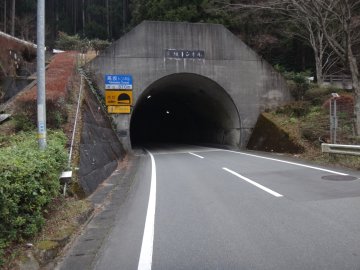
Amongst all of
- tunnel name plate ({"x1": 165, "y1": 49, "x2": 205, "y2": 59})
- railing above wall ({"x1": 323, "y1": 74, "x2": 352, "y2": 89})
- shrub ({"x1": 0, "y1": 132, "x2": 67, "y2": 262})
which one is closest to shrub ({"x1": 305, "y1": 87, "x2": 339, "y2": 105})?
tunnel name plate ({"x1": 165, "y1": 49, "x2": 205, "y2": 59})

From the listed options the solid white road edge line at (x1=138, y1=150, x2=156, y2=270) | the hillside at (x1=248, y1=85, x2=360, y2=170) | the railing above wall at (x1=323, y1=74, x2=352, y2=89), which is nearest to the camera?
the solid white road edge line at (x1=138, y1=150, x2=156, y2=270)

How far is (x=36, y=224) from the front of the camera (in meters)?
5.98

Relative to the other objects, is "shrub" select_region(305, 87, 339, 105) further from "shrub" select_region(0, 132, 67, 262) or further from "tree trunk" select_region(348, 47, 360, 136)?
"shrub" select_region(0, 132, 67, 262)

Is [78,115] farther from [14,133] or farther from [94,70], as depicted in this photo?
[94,70]

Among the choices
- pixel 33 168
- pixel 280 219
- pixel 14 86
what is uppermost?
pixel 14 86

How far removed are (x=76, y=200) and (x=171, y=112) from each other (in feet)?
133

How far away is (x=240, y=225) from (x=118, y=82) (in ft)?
65.8

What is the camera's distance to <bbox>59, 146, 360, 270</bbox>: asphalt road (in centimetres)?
521

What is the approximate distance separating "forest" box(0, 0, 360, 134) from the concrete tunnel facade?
112 inches

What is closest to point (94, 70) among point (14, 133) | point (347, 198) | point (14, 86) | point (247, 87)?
point (14, 86)

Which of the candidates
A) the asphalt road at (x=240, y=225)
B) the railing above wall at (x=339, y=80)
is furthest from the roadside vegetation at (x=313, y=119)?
the railing above wall at (x=339, y=80)

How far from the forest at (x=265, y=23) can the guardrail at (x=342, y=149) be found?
3.34 metres

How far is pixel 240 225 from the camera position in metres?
6.85

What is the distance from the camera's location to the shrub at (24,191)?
16.5ft
